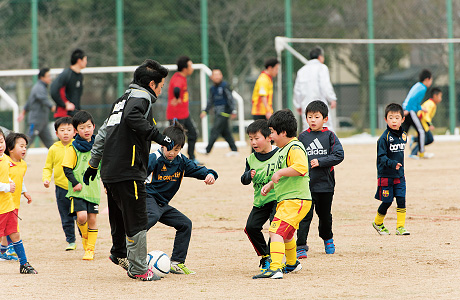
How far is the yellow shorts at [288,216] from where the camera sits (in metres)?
6.04

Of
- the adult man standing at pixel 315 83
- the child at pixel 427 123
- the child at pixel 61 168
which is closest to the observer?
the child at pixel 61 168

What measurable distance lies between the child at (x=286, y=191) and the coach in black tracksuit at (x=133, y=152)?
89 cm

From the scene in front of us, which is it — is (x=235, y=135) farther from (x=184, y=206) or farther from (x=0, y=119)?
(x=184, y=206)

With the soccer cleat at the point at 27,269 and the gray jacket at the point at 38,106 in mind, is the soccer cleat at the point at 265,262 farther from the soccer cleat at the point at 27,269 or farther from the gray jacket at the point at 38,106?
the gray jacket at the point at 38,106

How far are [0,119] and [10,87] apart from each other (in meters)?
1.05

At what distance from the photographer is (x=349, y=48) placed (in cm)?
2191

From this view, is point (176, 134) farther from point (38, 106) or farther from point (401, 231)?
point (38, 106)

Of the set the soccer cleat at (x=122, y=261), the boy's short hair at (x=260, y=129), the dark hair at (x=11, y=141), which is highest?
the boy's short hair at (x=260, y=129)

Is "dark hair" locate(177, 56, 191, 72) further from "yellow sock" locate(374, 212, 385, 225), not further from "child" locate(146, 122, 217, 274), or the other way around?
"child" locate(146, 122, 217, 274)

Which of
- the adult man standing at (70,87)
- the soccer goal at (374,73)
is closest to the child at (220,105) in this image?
the adult man standing at (70,87)

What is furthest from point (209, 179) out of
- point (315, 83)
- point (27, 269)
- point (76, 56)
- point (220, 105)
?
point (220, 105)

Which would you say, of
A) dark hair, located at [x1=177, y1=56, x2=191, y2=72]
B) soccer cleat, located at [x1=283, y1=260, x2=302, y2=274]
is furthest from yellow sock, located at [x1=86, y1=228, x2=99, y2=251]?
dark hair, located at [x1=177, y1=56, x2=191, y2=72]

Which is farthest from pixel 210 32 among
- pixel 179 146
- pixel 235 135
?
pixel 179 146

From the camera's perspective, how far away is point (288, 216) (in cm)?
605
